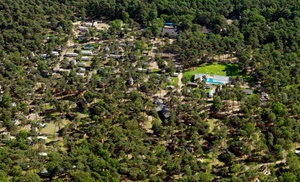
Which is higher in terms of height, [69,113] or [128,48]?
[128,48]

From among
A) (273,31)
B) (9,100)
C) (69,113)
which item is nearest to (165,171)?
(69,113)

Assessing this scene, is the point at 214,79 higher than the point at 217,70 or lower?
lower

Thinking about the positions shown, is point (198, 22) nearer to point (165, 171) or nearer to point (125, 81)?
point (125, 81)

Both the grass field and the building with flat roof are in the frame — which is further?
the grass field

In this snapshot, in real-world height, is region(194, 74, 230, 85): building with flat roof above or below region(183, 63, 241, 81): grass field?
below

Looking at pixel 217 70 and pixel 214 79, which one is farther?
pixel 217 70

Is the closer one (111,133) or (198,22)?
(111,133)

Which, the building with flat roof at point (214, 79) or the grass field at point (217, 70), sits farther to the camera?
the grass field at point (217, 70)

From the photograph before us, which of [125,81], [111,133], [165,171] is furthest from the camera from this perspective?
[125,81]
